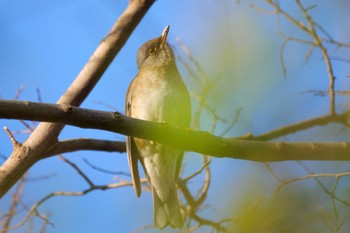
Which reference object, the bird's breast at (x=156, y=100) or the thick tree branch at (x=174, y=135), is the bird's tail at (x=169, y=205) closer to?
the bird's breast at (x=156, y=100)

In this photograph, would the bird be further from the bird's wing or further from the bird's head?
the bird's head

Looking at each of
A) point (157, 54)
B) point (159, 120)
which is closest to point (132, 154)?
point (159, 120)

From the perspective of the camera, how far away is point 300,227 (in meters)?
1.63

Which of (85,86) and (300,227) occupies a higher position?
(85,86)

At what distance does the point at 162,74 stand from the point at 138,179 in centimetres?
113

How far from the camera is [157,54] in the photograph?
598 cm

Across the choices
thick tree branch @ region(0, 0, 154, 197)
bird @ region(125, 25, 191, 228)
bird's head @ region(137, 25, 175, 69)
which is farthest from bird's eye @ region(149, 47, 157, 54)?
bird @ region(125, 25, 191, 228)

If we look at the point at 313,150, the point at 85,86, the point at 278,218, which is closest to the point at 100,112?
the point at 313,150

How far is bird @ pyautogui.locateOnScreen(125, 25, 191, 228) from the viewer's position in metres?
5.02

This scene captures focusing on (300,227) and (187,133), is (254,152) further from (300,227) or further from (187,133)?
(300,227)

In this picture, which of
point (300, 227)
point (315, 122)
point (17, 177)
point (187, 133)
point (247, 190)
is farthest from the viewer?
point (17, 177)

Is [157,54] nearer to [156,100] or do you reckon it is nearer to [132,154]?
[156,100]

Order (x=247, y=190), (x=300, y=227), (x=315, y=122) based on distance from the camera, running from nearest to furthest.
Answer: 1. (x=300, y=227)
2. (x=247, y=190)
3. (x=315, y=122)

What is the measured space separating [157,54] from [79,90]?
1061 millimetres
